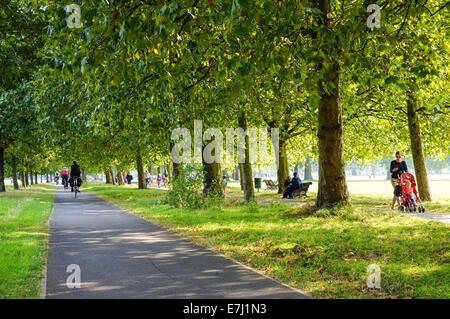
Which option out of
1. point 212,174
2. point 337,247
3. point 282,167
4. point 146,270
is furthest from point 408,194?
point 282,167

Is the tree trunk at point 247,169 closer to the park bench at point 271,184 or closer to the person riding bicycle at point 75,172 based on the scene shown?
the person riding bicycle at point 75,172

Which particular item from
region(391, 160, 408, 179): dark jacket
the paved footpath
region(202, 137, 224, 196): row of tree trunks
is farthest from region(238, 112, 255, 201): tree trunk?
the paved footpath

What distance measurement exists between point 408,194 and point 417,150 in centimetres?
418

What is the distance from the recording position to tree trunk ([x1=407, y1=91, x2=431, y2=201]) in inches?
667

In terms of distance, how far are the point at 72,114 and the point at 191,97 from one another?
10.8 feet

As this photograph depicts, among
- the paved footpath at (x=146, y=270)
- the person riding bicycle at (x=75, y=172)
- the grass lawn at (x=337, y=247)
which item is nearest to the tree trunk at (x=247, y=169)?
the grass lawn at (x=337, y=247)

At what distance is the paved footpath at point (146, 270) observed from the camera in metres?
5.50

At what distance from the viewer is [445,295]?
5156 millimetres

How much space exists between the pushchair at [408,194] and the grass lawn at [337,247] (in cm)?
202

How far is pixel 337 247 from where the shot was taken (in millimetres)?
7844

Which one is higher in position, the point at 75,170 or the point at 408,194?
the point at 75,170

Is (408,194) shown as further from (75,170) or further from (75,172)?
(75,172)

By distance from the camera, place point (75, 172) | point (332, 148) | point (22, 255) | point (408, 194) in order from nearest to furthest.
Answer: point (22, 255) → point (332, 148) → point (408, 194) → point (75, 172)
